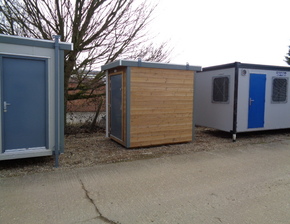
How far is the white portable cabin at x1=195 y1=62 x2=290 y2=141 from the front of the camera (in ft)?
24.1

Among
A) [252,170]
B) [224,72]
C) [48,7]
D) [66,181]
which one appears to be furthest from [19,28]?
[252,170]

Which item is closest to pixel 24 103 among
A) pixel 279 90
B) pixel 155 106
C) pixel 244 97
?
pixel 155 106

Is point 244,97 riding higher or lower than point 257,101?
higher

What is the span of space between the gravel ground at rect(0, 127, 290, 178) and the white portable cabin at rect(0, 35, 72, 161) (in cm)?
35

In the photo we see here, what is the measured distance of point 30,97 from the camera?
4555 millimetres

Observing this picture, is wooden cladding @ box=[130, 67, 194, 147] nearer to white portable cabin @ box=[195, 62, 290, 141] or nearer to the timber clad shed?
the timber clad shed

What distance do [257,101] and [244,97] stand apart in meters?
0.61

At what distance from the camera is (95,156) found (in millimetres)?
5574

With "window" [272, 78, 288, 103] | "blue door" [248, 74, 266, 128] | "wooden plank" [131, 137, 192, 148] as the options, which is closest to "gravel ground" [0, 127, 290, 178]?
"wooden plank" [131, 137, 192, 148]

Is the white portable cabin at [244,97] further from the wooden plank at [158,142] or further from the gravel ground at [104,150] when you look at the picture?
the wooden plank at [158,142]

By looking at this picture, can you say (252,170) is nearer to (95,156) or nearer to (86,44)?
(95,156)

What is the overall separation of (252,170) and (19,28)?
25.4 feet

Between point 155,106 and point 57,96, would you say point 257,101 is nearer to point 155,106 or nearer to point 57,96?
point 155,106

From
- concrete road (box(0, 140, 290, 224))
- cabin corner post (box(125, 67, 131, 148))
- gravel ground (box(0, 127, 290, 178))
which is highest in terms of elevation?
cabin corner post (box(125, 67, 131, 148))
